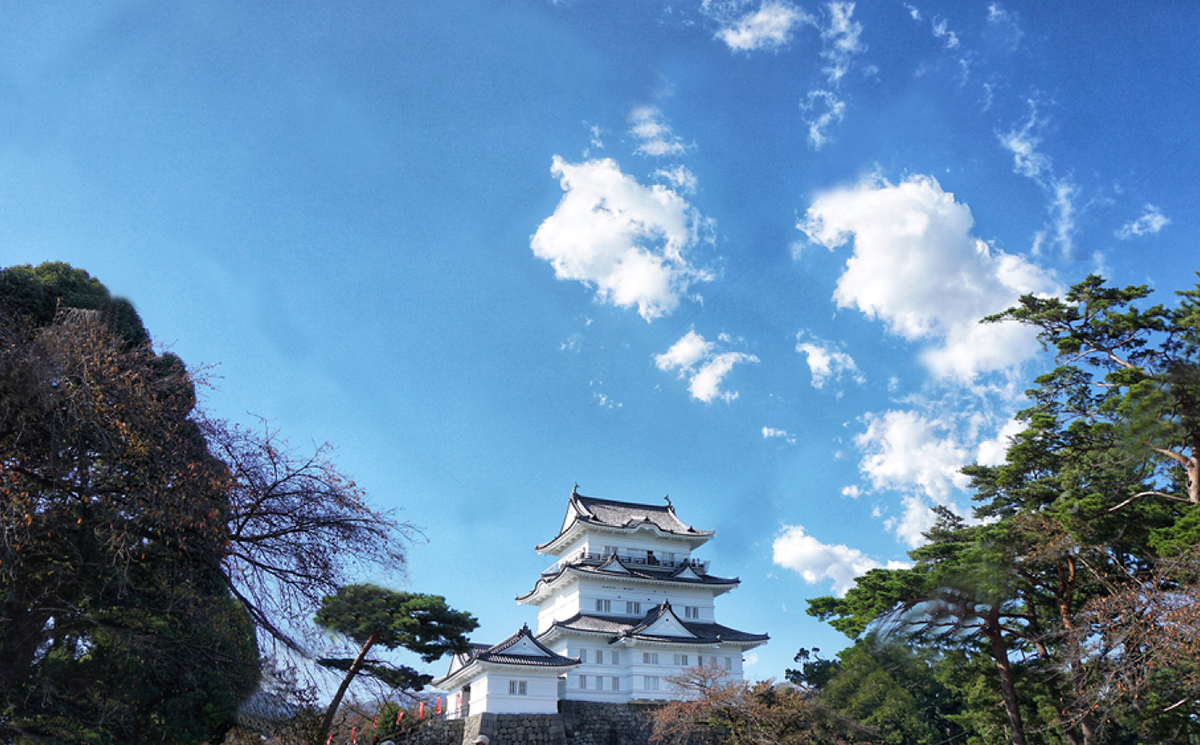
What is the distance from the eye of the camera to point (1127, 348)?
17.7 meters

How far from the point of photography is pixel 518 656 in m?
25.8

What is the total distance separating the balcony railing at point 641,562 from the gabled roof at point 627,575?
28 cm

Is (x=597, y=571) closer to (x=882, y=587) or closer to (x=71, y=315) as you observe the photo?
(x=882, y=587)

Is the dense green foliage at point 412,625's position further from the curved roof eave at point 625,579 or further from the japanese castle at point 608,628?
the curved roof eave at point 625,579

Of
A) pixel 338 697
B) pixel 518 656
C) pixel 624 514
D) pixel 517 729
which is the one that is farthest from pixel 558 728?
pixel 338 697

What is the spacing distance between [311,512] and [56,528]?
1.71 metres

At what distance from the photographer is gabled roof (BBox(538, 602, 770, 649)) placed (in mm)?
28850

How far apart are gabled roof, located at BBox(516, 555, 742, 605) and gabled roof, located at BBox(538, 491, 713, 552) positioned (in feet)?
6.61

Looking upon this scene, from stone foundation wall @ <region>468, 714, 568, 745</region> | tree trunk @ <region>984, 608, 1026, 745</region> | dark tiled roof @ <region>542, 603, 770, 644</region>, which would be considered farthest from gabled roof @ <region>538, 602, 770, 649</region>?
tree trunk @ <region>984, 608, 1026, 745</region>

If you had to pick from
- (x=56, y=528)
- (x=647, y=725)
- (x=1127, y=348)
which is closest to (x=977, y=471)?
(x=1127, y=348)

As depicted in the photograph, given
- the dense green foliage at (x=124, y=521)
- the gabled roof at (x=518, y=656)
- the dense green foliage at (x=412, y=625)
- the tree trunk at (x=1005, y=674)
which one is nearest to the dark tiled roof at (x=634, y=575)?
the gabled roof at (x=518, y=656)

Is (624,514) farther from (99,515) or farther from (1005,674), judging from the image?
(99,515)

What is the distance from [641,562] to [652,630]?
207 inches

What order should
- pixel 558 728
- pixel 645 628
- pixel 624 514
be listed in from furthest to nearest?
pixel 624 514
pixel 645 628
pixel 558 728
